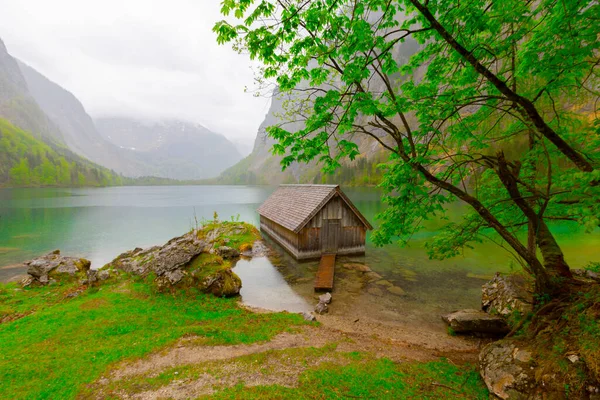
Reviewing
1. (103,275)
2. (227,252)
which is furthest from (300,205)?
(103,275)

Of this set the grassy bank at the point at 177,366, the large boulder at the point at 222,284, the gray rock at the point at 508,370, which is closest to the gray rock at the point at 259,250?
the large boulder at the point at 222,284

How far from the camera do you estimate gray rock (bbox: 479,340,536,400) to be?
616cm

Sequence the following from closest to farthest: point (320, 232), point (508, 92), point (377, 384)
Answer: point (508, 92) < point (377, 384) < point (320, 232)

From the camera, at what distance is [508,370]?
→ 21.7 feet

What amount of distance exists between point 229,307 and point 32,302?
10.3m

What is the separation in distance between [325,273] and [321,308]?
4983 millimetres

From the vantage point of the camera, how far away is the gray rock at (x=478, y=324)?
1104 cm

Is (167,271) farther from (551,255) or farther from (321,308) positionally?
(551,255)

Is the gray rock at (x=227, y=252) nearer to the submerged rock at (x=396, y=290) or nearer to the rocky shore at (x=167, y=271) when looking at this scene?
the rocky shore at (x=167, y=271)

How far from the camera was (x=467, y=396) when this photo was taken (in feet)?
21.7

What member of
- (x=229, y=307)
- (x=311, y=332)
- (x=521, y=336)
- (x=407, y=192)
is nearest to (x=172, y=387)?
(x=311, y=332)

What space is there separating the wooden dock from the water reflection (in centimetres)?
175

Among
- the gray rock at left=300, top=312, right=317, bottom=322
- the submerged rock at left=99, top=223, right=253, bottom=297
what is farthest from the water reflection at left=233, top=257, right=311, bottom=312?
the gray rock at left=300, top=312, right=317, bottom=322

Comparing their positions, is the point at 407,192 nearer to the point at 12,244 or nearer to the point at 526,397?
the point at 526,397
